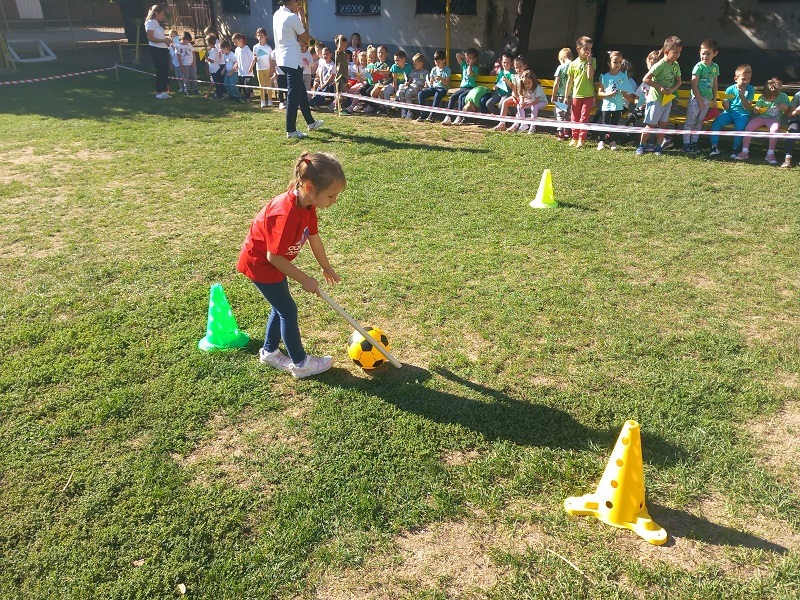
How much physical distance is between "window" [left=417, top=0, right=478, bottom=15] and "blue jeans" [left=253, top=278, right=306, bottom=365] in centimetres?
1406

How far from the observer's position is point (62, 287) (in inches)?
216

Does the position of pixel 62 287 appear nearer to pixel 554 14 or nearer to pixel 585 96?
pixel 585 96

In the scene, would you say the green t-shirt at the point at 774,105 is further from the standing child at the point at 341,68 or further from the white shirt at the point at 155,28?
the white shirt at the point at 155,28

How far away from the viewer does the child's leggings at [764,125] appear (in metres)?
9.13

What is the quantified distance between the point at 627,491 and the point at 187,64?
52.4 ft

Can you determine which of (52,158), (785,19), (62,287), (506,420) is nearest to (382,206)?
(62,287)

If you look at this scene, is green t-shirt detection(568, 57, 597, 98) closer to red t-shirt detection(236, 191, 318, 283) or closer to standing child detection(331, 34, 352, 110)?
standing child detection(331, 34, 352, 110)

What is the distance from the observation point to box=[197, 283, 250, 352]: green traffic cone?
4508 mm

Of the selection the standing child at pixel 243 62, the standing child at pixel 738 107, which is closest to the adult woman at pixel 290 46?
the standing child at pixel 243 62

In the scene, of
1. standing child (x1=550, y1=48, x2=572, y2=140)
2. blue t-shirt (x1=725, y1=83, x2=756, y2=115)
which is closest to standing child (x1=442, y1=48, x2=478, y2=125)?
standing child (x1=550, y1=48, x2=572, y2=140)

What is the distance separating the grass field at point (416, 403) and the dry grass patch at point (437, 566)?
1cm

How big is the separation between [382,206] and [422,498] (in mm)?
4648

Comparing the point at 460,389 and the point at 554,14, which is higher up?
the point at 554,14

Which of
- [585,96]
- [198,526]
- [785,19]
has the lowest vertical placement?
[198,526]
